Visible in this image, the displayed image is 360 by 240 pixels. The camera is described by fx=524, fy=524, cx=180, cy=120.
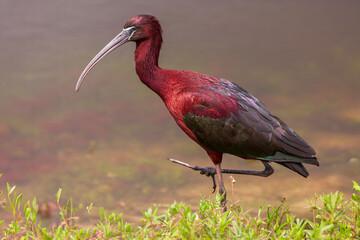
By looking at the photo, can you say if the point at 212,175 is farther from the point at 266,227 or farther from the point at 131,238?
the point at 131,238

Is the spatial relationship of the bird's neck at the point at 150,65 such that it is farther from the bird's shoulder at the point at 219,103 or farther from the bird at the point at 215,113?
the bird's shoulder at the point at 219,103

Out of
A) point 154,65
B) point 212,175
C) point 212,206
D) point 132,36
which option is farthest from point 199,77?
point 212,206

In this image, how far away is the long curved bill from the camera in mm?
4031

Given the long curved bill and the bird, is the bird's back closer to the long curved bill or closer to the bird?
the bird

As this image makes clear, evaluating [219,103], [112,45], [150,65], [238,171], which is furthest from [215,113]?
[112,45]

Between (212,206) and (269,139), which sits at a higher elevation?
(269,139)

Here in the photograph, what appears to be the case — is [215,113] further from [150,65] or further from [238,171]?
[238,171]

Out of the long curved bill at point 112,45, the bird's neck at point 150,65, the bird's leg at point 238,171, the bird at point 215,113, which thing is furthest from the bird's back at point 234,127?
the long curved bill at point 112,45

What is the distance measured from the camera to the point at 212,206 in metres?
3.16

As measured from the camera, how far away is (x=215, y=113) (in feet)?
12.6

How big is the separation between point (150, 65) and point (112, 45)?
402 millimetres

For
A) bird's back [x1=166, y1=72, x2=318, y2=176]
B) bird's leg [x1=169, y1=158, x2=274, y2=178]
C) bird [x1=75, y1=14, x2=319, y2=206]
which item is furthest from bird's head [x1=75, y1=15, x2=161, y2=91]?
bird's leg [x1=169, y1=158, x2=274, y2=178]

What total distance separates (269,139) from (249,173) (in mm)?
577

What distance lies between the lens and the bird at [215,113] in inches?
151
